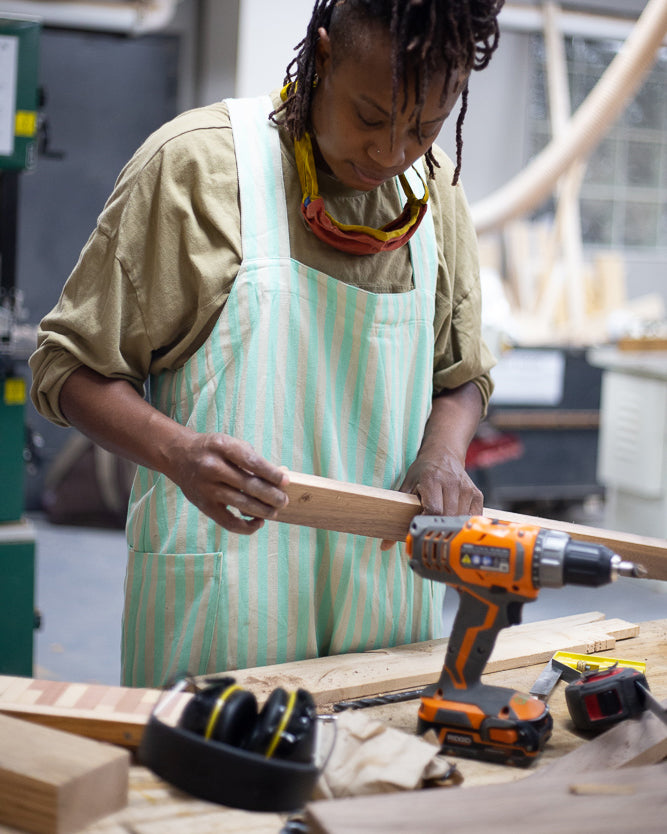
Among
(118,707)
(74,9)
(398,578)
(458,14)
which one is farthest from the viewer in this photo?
(74,9)

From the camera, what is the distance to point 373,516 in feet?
4.40

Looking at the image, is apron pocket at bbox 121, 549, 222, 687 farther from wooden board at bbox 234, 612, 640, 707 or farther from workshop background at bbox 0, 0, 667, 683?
workshop background at bbox 0, 0, 667, 683

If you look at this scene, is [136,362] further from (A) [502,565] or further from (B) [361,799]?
(B) [361,799]

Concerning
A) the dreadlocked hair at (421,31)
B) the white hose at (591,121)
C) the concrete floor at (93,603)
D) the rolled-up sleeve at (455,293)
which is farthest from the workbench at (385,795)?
the white hose at (591,121)

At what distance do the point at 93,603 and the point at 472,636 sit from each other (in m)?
3.52

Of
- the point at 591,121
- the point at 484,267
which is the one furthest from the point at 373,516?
the point at 484,267

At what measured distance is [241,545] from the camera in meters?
1.40

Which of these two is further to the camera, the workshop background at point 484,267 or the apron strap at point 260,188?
the workshop background at point 484,267

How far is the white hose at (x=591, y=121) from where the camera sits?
4.15 metres

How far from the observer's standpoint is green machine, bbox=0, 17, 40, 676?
3.02m

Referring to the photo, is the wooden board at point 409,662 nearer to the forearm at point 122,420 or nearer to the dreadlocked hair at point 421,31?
the forearm at point 122,420

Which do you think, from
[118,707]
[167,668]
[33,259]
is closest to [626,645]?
[167,668]

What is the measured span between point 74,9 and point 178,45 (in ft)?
2.21

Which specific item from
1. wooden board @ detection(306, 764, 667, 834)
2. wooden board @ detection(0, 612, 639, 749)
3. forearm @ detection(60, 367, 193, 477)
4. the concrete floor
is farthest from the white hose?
wooden board @ detection(306, 764, 667, 834)
